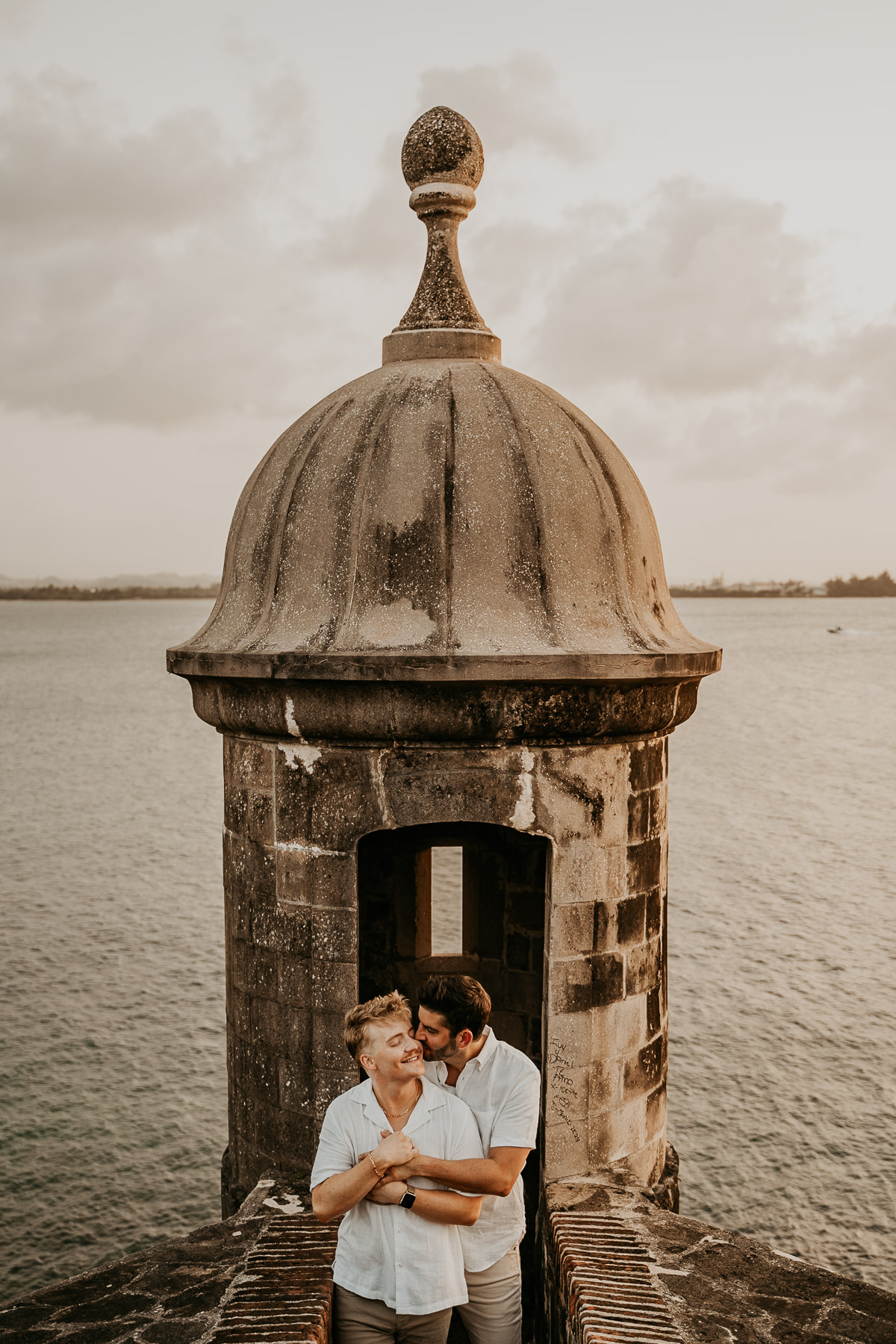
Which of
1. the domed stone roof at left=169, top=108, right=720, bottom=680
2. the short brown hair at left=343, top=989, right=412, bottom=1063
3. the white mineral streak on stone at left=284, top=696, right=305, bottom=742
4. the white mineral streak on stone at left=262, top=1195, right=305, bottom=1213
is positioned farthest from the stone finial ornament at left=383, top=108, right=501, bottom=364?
the white mineral streak on stone at left=262, top=1195, right=305, bottom=1213

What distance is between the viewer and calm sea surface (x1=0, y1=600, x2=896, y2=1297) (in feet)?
32.1

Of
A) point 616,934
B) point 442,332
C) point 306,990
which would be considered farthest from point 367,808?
point 442,332

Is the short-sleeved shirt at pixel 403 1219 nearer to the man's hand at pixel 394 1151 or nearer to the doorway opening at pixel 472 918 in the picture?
the man's hand at pixel 394 1151

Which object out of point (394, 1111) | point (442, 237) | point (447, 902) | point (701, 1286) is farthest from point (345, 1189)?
point (447, 902)

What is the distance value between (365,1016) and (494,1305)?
99 cm

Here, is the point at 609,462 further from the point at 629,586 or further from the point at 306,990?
the point at 306,990

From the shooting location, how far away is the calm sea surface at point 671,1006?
9781 mm

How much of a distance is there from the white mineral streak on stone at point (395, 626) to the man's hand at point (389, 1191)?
162cm

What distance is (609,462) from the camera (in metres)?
4.25

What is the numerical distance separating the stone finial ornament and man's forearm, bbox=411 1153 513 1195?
9.81 ft

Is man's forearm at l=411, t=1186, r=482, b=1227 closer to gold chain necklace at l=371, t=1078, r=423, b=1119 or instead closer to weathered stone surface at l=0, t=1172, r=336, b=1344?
gold chain necklace at l=371, t=1078, r=423, b=1119

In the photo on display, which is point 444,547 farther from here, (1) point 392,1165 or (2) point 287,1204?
(2) point 287,1204

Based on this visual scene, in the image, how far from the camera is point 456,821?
156 inches

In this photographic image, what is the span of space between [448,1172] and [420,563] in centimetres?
191
